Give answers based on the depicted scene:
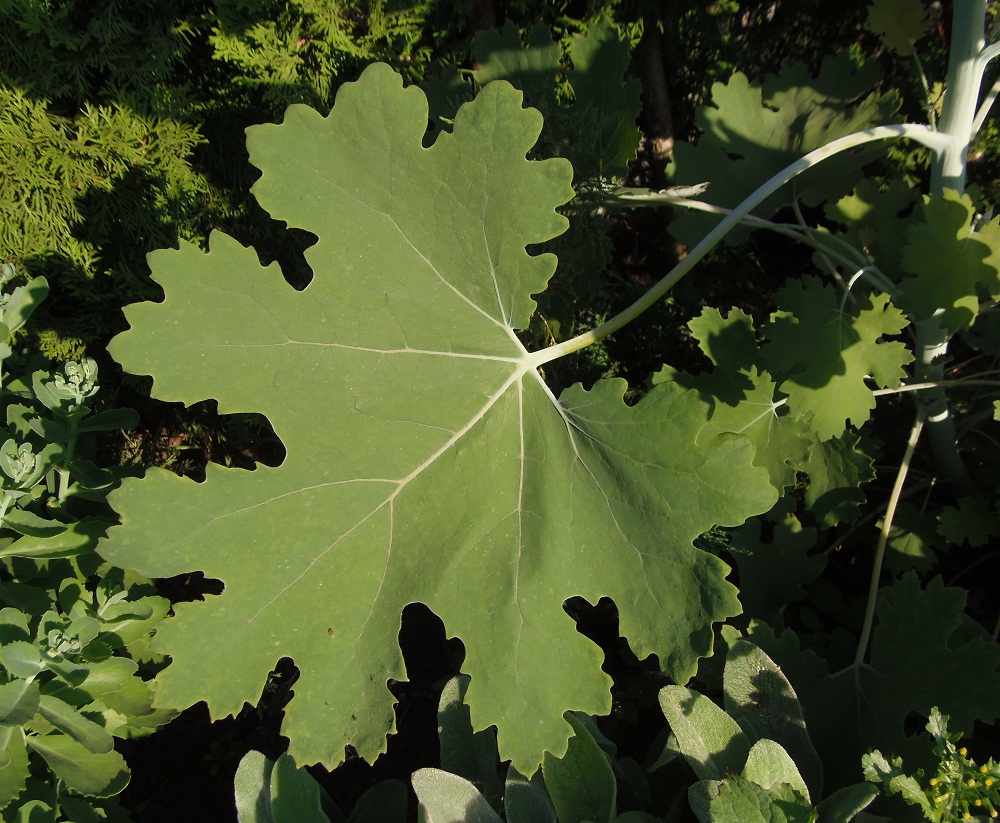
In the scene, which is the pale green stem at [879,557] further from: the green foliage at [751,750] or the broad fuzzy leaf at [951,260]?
the broad fuzzy leaf at [951,260]

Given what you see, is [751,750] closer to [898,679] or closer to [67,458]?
[898,679]

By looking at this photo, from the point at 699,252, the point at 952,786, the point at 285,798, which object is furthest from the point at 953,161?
the point at 285,798

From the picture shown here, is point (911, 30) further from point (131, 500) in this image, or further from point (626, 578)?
point (131, 500)

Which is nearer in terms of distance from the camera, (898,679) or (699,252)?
(699,252)

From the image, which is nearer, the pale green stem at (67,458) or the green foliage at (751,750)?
the green foliage at (751,750)

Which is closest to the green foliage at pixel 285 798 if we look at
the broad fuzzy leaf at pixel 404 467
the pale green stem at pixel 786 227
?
the broad fuzzy leaf at pixel 404 467

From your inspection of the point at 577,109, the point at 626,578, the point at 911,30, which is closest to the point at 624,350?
the point at 577,109
